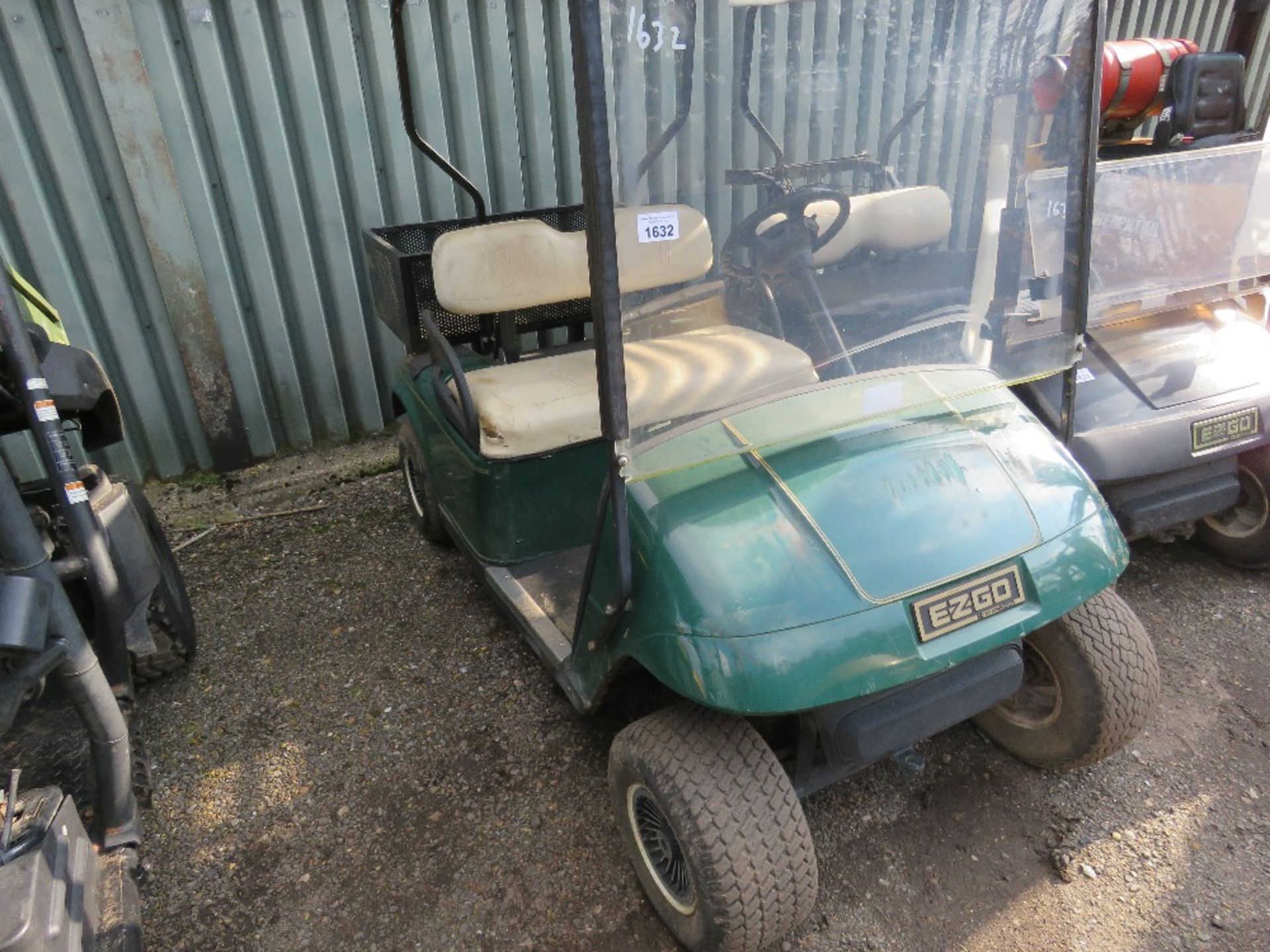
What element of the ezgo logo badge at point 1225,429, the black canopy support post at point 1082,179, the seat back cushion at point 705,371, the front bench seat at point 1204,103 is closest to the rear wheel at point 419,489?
the seat back cushion at point 705,371

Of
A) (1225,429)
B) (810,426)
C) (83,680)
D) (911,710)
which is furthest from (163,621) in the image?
(1225,429)

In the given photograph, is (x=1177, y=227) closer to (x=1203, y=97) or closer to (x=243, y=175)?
(x=1203, y=97)

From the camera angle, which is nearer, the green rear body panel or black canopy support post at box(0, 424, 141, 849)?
the green rear body panel

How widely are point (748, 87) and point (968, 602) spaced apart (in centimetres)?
99

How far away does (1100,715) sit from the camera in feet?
6.24

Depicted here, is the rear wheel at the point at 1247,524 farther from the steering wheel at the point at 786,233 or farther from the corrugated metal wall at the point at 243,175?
the corrugated metal wall at the point at 243,175

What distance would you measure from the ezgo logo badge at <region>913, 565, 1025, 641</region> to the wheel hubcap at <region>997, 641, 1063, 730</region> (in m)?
0.48

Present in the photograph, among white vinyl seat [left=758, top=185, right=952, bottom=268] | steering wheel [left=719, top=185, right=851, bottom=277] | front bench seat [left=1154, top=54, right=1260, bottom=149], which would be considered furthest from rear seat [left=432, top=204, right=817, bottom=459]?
front bench seat [left=1154, top=54, right=1260, bottom=149]

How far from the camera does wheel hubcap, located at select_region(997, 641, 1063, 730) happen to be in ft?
6.56

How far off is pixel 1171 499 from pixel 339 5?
11.1 ft

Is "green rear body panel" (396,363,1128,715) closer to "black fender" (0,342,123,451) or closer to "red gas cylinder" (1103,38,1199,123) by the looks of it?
"black fender" (0,342,123,451)

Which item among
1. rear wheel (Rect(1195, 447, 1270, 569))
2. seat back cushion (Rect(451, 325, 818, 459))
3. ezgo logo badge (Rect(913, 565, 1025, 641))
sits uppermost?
seat back cushion (Rect(451, 325, 818, 459))

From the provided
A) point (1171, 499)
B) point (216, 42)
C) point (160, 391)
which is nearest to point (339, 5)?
point (216, 42)

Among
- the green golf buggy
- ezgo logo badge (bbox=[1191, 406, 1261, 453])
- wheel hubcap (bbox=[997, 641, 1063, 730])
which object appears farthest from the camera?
ezgo logo badge (bbox=[1191, 406, 1261, 453])
